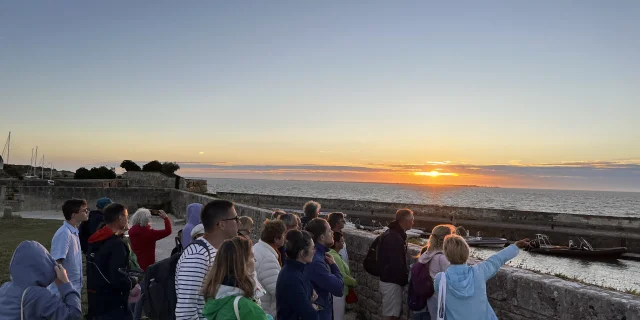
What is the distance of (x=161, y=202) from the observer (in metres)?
23.5

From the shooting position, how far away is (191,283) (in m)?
3.04

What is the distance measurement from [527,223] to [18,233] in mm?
24496

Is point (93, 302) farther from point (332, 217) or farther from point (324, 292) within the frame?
point (332, 217)

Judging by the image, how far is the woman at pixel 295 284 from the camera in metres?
3.40

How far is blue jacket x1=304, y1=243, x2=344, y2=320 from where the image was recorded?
3.87 metres

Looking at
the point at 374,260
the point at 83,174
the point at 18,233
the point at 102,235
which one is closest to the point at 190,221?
the point at 102,235

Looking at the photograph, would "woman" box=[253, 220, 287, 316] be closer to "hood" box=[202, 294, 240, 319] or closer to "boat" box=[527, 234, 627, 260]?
"hood" box=[202, 294, 240, 319]

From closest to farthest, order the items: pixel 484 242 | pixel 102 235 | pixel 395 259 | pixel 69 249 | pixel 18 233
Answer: pixel 69 249 → pixel 102 235 → pixel 395 259 → pixel 18 233 → pixel 484 242

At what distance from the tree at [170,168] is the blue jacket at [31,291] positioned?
30681 millimetres

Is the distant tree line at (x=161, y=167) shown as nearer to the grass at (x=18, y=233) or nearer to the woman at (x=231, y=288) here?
the grass at (x=18, y=233)

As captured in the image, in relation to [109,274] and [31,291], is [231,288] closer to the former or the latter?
[31,291]

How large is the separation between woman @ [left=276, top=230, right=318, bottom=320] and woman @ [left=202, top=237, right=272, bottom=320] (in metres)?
0.71

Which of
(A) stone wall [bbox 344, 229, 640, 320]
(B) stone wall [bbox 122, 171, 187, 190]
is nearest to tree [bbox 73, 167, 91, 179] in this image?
(B) stone wall [bbox 122, 171, 187, 190]

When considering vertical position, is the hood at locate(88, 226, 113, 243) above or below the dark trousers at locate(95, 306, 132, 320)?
above
